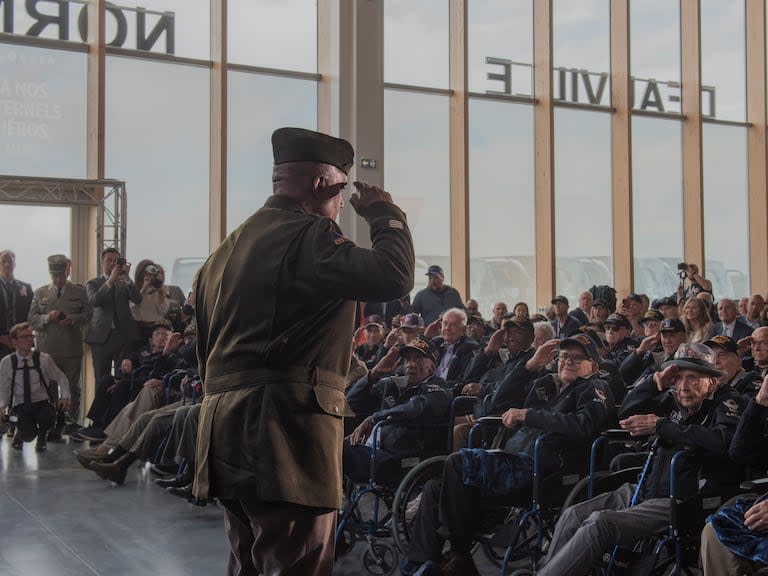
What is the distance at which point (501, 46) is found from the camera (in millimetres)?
13789

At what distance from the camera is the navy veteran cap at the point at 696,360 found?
13.0 feet

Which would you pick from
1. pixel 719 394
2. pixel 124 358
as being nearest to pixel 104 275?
pixel 124 358

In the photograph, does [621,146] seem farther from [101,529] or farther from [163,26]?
[101,529]

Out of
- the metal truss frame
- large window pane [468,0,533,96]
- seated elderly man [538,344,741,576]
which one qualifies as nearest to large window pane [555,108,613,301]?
large window pane [468,0,533,96]

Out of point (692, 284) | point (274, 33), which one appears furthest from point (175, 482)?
point (274, 33)

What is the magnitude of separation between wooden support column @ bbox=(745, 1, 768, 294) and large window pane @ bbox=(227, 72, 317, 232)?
23.4 ft

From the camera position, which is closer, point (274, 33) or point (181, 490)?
point (181, 490)

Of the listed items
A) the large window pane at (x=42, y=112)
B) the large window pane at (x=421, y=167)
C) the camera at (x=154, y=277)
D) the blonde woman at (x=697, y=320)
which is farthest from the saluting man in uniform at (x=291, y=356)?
the large window pane at (x=421, y=167)

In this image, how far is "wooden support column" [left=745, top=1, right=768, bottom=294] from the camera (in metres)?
15.4

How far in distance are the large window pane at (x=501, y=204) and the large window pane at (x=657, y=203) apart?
1809 millimetres

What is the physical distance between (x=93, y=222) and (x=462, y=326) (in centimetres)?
582

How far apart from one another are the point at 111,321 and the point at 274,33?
490 cm

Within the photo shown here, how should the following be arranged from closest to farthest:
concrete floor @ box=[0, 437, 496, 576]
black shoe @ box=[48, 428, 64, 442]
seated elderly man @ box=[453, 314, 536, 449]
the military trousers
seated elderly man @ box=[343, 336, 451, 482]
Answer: the military trousers < concrete floor @ box=[0, 437, 496, 576] < seated elderly man @ box=[343, 336, 451, 482] < seated elderly man @ box=[453, 314, 536, 449] < black shoe @ box=[48, 428, 64, 442]

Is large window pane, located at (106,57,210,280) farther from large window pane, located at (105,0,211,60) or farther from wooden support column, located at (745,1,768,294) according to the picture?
wooden support column, located at (745,1,768,294)
